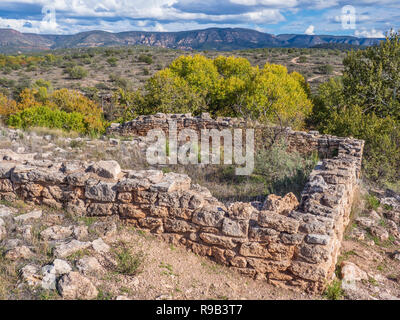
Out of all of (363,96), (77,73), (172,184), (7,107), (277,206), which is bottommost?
(277,206)

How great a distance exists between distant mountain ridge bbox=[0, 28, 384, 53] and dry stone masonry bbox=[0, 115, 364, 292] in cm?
9369

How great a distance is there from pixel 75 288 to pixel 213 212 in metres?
1.77

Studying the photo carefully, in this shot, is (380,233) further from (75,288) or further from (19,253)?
(19,253)

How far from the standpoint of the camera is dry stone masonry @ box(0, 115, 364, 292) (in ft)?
12.3

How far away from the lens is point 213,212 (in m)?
4.10

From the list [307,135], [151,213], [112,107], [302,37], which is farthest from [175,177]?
[302,37]

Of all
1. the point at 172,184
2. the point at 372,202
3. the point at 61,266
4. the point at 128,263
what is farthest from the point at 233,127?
the point at 61,266

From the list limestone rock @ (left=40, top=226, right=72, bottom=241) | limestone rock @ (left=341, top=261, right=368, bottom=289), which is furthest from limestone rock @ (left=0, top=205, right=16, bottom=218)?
limestone rock @ (left=341, top=261, right=368, bottom=289)

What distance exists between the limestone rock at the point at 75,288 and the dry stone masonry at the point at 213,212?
4 centimetres

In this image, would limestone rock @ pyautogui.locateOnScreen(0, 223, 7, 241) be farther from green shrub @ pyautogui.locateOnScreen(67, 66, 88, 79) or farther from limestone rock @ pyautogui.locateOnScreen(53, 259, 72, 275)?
green shrub @ pyautogui.locateOnScreen(67, 66, 88, 79)

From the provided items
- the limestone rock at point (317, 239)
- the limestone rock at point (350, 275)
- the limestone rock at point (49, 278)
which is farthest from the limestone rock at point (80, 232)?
the limestone rock at point (350, 275)

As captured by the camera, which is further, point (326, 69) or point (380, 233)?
point (326, 69)

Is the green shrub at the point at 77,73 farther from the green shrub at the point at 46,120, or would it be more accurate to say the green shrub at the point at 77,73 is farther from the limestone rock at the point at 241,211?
the limestone rock at the point at 241,211

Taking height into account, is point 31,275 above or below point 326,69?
below
